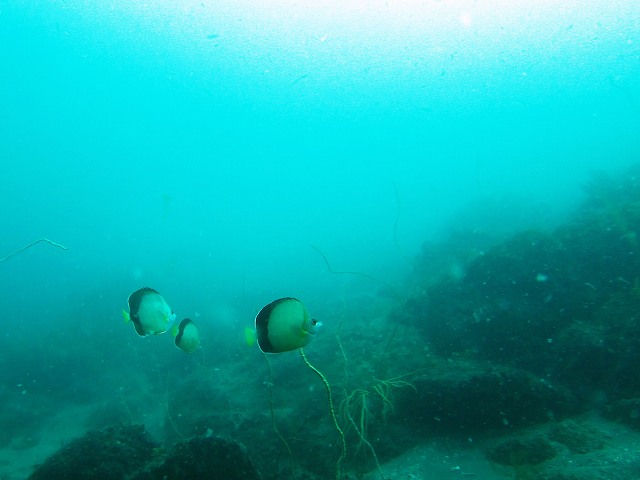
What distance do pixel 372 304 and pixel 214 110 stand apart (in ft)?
381

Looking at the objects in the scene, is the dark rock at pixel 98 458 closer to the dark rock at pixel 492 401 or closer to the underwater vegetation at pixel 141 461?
the underwater vegetation at pixel 141 461

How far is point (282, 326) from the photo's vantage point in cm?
216

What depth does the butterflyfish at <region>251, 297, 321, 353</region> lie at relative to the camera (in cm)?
212

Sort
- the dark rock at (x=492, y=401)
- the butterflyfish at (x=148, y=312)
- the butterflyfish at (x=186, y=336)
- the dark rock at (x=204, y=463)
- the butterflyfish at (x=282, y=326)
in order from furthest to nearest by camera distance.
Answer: the dark rock at (x=492, y=401) < the butterflyfish at (x=186, y=336) < the dark rock at (x=204, y=463) < the butterflyfish at (x=148, y=312) < the butterflyfish at (x=282, y=326)

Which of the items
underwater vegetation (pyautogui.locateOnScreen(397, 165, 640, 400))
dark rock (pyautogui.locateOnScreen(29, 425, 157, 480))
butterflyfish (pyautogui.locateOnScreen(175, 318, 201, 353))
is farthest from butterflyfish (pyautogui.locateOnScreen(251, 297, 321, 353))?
underwater vegetation (pyautogui.locateOnScreen(397, 165, 640, 400))

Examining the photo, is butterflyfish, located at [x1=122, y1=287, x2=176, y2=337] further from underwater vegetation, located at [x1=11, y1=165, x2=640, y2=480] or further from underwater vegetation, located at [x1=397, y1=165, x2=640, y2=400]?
underwater vegetation, located at [x1=397, y1=165, x2=640, y2=400]

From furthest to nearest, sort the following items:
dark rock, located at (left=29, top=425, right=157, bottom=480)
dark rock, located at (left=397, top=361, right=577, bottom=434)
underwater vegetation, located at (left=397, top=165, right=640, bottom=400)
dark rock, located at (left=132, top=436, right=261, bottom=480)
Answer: underwater vegetation, located at (left=397, top=165, right=640, bottom=400) < dark rock, located at (left=397, top=361, right=577, bottom=434) < dark rock, located at (left=29, top=425, right=157, bottom=480) < dark rock, located at (left=132, top=436, right=261, bottom=480)

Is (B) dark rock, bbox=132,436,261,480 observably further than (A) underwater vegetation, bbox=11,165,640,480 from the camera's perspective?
No

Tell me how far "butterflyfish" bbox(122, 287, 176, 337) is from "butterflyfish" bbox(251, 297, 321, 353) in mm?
1439

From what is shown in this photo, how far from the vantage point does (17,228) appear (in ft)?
490

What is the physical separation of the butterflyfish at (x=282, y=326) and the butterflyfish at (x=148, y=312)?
1439mm

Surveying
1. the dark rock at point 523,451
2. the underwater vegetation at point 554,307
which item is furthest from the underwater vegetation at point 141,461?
the underwater vegetation at point 554,307

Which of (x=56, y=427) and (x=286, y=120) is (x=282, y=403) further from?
(x=286, y=120)

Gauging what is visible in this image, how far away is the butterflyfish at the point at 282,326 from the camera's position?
6.95 ft
